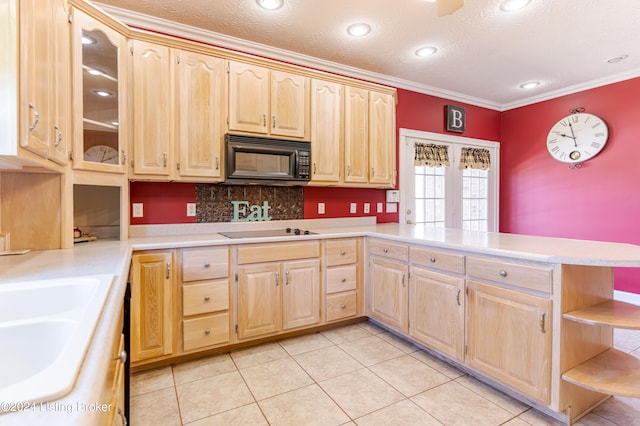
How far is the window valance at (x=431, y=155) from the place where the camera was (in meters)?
4.12

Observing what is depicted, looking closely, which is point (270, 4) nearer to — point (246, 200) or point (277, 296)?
point (246, 200)

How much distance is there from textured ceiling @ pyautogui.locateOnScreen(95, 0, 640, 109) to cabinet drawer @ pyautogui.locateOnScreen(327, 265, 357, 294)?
206 centimetres

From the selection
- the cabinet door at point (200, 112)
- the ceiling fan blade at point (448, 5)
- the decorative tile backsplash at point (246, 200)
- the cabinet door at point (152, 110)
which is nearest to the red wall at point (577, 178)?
the ceiling fan blade at point (448, 5)

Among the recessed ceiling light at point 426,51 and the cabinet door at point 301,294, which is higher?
Answer: the recessed ceiling light at point 426,51

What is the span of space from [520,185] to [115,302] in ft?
16.7

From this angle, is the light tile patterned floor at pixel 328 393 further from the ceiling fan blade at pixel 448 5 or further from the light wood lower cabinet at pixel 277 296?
the ceiling fan blade at pixel 448 5

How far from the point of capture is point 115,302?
40.1 inches

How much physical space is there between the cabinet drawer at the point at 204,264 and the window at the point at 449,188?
2396 mm

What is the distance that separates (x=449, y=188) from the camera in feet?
14.6

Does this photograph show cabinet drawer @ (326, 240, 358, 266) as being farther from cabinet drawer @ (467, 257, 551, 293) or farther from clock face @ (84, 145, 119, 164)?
clock face @ (84, 145, 119, 164)

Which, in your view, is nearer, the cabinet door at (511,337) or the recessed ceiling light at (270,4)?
the cabinet door at (511,337)

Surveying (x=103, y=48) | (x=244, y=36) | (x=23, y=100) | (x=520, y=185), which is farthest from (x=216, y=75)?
(x=520, y=185)

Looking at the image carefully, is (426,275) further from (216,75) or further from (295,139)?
(216,75)

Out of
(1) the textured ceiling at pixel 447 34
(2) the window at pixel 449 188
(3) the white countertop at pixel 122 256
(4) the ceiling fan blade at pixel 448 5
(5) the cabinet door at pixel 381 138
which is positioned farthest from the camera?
(2) the window at pixel 449 188
